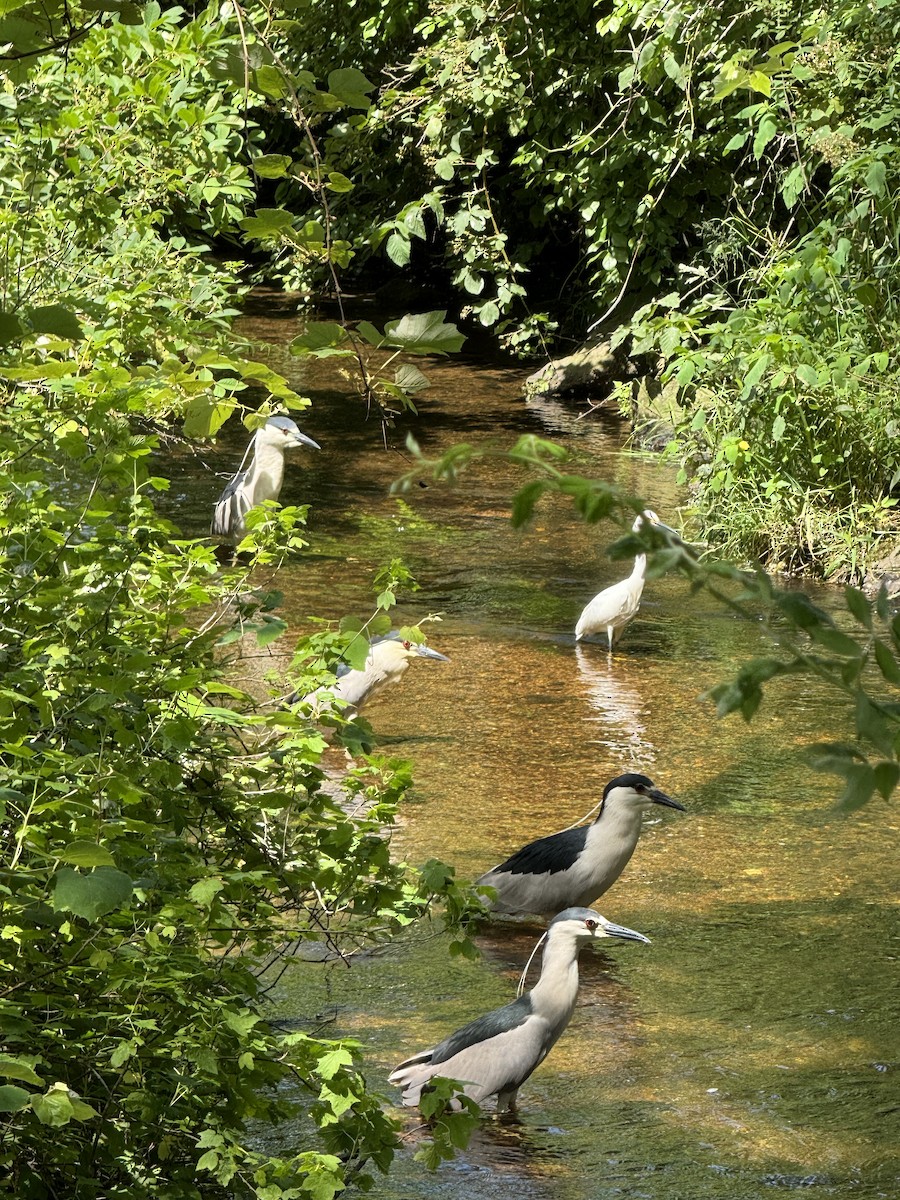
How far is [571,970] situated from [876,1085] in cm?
84

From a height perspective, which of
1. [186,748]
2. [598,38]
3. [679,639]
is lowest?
[679,639]

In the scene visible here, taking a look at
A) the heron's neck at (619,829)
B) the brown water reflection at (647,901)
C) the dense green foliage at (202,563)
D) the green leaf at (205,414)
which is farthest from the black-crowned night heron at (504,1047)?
the green leaf at (205,414)

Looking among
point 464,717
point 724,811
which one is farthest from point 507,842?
point 464,717

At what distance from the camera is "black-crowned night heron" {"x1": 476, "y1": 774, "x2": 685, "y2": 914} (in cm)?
→ 525

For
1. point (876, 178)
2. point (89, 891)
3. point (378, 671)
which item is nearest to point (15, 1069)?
point (89, 891)

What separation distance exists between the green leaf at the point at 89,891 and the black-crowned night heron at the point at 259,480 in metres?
6.90

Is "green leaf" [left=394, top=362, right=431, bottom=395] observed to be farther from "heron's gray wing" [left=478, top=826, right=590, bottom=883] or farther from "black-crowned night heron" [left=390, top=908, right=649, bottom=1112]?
"heron's gray wing" [left=478, top=826, right=590, bottom=883]

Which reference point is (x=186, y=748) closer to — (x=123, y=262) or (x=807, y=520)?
(x=123, y=262)

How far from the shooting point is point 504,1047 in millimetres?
4125

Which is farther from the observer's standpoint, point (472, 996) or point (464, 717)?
point (464, 717)

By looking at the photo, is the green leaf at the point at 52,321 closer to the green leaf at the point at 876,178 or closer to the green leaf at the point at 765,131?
the green leaf at the point at 876,178

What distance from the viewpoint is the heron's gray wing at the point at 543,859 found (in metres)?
5.26

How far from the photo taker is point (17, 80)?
2279 mm

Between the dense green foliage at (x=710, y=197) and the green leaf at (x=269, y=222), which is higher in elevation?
the green leaf at (x=269, y=222)
